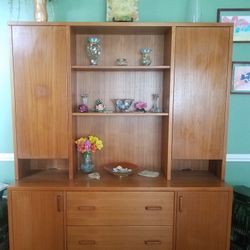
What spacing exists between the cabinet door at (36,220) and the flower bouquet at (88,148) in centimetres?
36

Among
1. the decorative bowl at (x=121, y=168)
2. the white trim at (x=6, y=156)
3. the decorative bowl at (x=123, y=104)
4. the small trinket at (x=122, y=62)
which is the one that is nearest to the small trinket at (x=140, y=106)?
the decorative bowl at (x=123, y=104)

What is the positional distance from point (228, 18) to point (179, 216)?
169 cm

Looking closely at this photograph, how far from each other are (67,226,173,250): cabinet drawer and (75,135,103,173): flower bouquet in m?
0.48

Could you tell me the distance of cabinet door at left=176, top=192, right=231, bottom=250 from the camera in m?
1.86

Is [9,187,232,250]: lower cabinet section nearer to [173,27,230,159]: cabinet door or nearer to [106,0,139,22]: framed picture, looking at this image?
[173,27,230,159]: cabinet door

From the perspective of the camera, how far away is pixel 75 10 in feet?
7.05

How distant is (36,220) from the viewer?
1.87 m

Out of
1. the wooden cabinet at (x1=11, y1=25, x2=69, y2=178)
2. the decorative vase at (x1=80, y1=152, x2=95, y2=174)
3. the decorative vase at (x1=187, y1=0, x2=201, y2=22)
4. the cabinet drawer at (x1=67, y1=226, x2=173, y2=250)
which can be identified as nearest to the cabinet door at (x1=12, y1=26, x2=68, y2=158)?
the wooden cabinet at (x1=11, y1=25, x2=69, y2=178)

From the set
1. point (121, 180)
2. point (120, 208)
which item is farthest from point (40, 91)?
point (120, 208)

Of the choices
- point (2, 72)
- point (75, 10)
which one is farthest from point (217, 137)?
point (2, 72)

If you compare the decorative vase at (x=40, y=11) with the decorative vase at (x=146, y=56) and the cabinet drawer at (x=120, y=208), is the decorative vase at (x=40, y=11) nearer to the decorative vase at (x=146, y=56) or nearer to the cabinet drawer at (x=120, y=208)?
the decorative vase at (x=146, y=56)

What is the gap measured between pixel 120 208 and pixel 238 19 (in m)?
1.85

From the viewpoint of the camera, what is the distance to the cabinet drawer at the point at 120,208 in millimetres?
1851

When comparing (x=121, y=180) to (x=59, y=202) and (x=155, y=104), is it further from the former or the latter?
(x=155, y=104)
